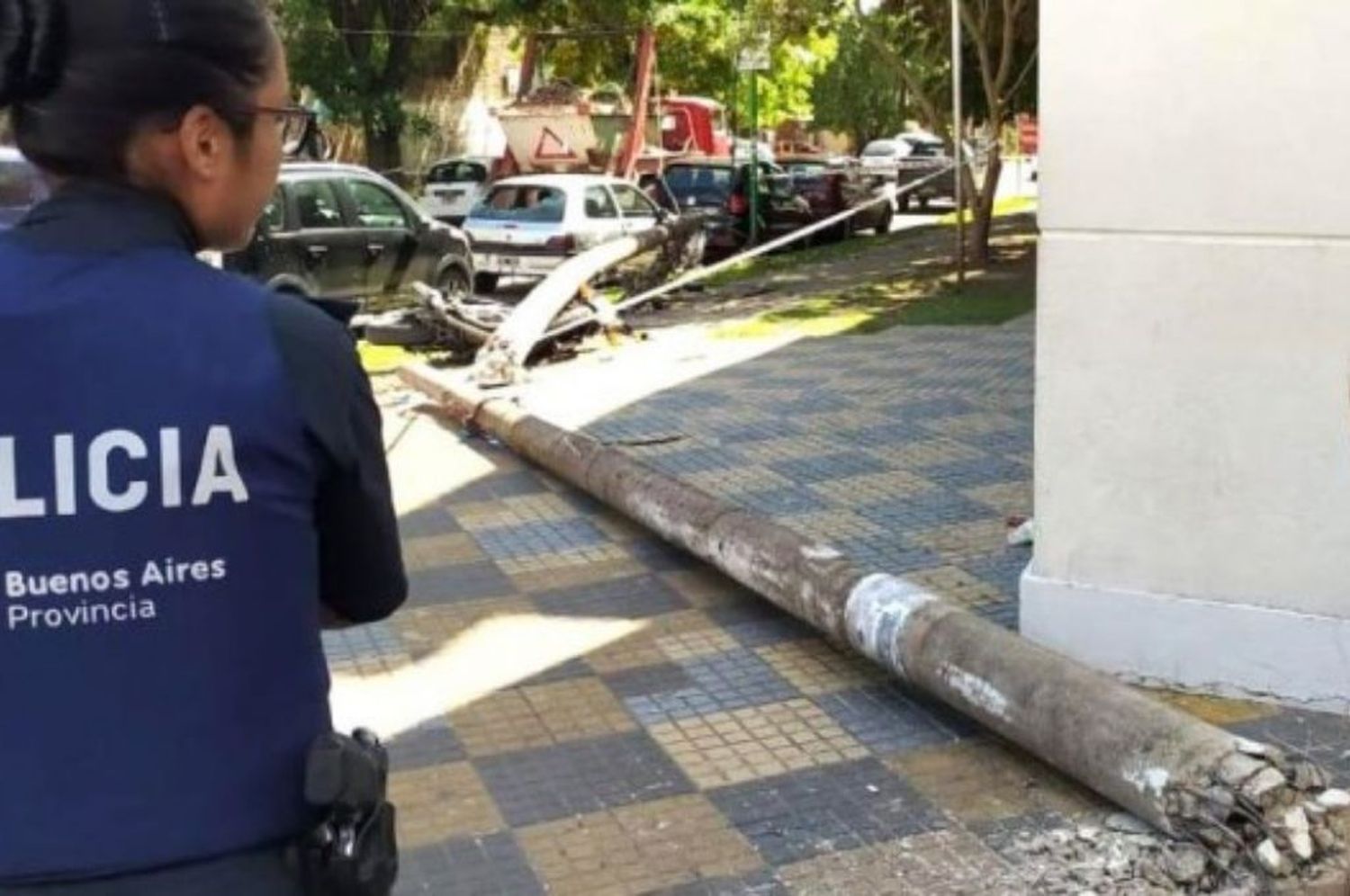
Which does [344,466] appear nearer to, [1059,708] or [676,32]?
[1059,708]

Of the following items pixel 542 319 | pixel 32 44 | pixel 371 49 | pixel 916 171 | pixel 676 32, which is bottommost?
pixel 542 319

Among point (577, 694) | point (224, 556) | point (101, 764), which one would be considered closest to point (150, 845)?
point (101, 764)

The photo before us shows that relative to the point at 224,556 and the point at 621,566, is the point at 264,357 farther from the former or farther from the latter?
the point at 621,566

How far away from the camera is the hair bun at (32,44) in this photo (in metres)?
1.66

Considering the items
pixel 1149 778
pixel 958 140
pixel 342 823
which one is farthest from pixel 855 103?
pixel 342 823

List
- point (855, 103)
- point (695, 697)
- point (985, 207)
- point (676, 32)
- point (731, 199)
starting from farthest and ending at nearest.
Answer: point (855, 103) → point (676, 32) → point (731, 199) → point (985, 207) → point (695, 697)

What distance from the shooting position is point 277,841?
67.2 inches

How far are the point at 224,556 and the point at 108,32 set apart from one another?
1.87 feet

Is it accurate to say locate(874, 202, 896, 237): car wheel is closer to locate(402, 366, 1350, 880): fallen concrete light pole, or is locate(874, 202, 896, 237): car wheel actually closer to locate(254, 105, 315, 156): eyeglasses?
locate(402, 366, 1350, 880): fallen concrete light pole

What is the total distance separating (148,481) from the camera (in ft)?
5.27

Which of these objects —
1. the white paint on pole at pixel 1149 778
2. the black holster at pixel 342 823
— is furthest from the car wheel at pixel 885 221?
the black holster at pixel 342 823

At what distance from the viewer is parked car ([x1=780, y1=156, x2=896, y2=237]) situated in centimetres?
2556

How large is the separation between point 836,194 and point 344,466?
25.3 m

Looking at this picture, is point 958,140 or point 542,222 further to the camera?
point 542,222
